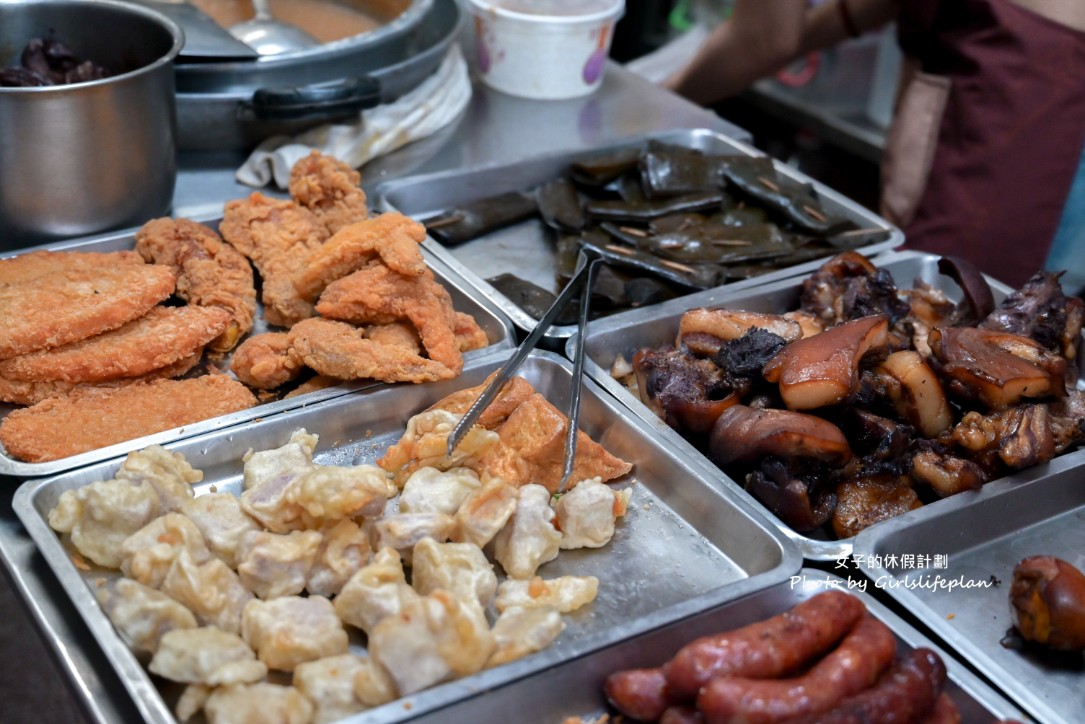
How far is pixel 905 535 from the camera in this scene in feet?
6.25

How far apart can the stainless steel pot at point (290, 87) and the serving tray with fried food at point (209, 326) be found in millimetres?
403

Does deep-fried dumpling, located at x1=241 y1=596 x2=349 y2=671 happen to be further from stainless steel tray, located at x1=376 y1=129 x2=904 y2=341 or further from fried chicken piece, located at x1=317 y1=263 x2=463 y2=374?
stainless steel tray, located at x1=376 y1=129 x2=904 y2=341

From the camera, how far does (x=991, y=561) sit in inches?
79.4

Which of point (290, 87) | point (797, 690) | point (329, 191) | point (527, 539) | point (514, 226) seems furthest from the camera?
point (514, 226)

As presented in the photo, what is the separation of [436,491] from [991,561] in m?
1.10

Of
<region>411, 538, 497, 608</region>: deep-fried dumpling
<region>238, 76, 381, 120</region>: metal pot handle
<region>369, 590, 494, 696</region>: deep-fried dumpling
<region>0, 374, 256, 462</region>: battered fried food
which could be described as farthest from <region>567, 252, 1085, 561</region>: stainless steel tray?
<region>238, 76, 381, 120</region>: metal pot handle

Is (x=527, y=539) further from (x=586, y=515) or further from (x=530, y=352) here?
(x=530, y=352)

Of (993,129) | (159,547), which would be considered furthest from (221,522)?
(993,129)

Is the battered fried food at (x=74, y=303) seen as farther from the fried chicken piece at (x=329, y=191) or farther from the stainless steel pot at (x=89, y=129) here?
the fried chicken piece at (x=329, y=191)

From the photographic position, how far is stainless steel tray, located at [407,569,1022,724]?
1.53 metres

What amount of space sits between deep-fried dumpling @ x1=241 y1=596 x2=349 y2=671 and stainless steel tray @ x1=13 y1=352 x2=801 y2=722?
0.51 feet

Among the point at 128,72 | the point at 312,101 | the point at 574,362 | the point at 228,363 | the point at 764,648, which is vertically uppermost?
the point at 128,72

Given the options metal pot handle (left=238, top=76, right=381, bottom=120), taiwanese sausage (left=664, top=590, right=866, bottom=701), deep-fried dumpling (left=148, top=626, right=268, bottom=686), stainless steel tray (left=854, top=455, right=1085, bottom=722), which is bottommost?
stainless steel tray (left=854, top=455, right=1085, bottom=722)

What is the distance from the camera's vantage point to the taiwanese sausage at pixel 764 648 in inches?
57.7
